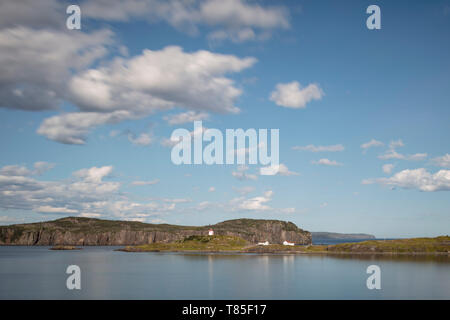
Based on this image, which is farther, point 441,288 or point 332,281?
point 332,281

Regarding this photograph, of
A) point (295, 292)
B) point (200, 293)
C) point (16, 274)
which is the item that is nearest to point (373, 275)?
point (295, 292)

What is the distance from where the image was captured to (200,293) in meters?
80.1
